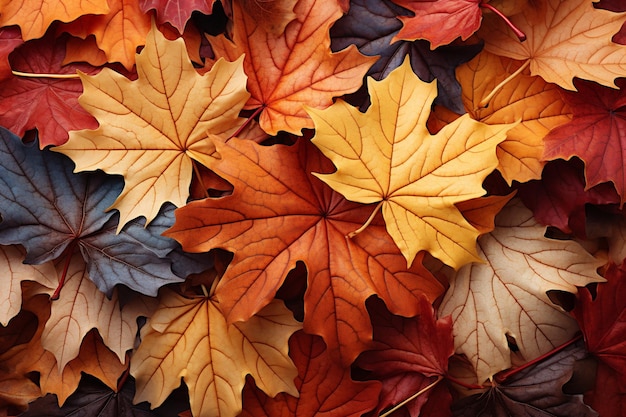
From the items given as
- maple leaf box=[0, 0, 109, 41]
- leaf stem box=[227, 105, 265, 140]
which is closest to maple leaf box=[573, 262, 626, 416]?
leaf stem box=[227, 105, 265, 140]

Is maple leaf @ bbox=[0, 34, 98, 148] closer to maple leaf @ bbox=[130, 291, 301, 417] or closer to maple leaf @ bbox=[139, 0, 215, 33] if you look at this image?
maple leaf @ bbox=[139, 0, 215, 33]

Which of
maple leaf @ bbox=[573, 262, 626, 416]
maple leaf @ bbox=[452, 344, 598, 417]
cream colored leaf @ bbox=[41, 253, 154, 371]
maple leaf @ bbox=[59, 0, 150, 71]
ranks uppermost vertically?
maple leaf @ bbox=[59, 0, 150, 71]

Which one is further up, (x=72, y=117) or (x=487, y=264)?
(x=72, y=117)

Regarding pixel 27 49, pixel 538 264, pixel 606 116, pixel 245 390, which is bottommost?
pixel 245 390

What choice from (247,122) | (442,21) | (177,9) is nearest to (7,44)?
(177,9)

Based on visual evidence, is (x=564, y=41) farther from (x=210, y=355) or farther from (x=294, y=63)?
(x=210, y=355)

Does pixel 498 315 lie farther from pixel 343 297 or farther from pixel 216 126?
pixel 216 126

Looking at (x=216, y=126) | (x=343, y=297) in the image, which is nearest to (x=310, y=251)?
(x=343, y=297)
